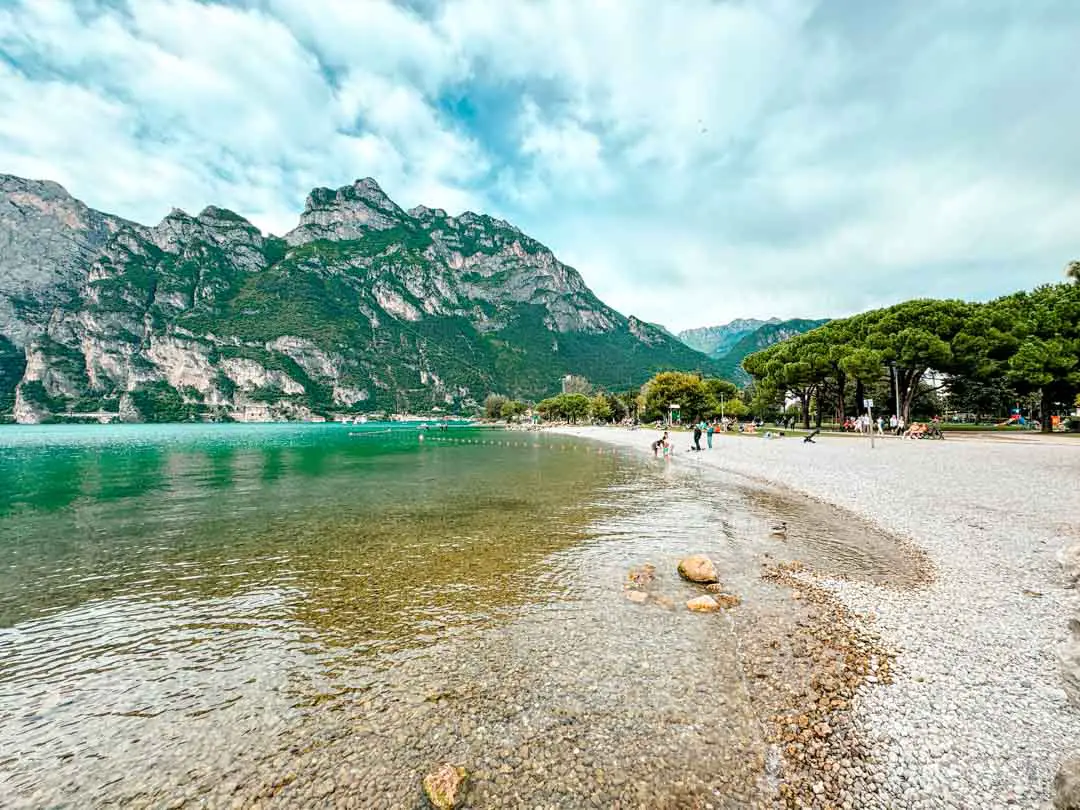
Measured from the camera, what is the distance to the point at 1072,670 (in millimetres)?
5605

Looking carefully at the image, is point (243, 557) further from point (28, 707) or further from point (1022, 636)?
point (1022, 636)

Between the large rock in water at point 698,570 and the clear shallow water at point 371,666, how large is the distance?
1.68ft

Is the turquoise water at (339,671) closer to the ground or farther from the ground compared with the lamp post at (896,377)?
closer to the ground

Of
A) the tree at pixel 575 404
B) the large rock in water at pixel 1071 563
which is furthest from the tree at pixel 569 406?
the large rock in water at pixel 1071 563

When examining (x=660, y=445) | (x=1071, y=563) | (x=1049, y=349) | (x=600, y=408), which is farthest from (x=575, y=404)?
(x=1071, y=563)

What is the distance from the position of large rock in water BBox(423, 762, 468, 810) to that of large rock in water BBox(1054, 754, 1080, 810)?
5.12 m

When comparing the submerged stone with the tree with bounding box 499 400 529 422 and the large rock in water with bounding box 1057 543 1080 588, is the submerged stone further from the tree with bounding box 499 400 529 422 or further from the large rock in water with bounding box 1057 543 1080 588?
the tree with bounding box 499 400 529 422

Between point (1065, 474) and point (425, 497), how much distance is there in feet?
97.4

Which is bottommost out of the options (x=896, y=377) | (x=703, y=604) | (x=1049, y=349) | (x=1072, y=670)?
(x=703, y=604)

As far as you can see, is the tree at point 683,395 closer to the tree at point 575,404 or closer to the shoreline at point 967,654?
the tree at point 575,404

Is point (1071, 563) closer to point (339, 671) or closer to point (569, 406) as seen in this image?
point (339, 671)

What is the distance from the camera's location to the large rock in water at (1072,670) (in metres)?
5.40

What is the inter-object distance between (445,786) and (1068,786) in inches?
212

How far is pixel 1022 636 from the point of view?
7.04 m
